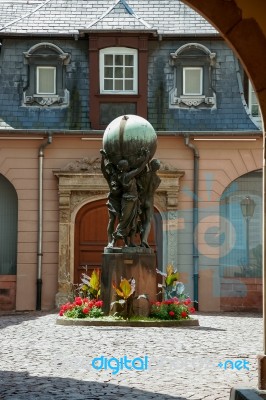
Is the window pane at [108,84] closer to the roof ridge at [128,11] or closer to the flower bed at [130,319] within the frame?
the roof ridge at [128,11]

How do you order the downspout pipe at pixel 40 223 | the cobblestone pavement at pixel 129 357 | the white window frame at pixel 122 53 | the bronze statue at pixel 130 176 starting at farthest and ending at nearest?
the white window frame at pixel 122 53 < the downspout pipe at pixel 40 223 < the bronze statue at pixel 130 176 < the cobblestone pavement at pixel 129 357

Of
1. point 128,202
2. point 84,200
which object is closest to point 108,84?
point 84,200

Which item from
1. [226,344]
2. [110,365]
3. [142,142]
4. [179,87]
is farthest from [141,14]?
[110,365]

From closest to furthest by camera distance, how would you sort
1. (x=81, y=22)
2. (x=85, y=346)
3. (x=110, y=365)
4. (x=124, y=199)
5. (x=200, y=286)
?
(x=110, y=365)
(x=85, y=346)
(x=124, y=199)
(x=200, y=286)
(x=81, y=22)

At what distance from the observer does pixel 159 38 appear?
23391 millimetres

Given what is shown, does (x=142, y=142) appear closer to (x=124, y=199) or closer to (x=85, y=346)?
(x=124, y=199)

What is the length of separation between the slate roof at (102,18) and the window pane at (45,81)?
972mm

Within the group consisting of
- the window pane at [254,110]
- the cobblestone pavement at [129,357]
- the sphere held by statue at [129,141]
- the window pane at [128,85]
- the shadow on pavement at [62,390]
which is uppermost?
the window pane at [128,85]

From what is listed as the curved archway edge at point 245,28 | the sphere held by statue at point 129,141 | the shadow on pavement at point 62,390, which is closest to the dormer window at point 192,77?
the sphere held by statue at point 129,141

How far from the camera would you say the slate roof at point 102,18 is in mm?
23375

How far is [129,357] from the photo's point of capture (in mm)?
10141

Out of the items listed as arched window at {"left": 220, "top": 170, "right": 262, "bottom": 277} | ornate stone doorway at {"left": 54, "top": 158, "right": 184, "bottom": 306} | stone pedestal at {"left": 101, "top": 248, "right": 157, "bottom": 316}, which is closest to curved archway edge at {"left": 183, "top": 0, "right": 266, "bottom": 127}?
stone pedestal at {"left": 101, "top": 248, "right": 157, "bottom": 316}

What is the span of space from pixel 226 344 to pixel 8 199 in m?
→ 11.9

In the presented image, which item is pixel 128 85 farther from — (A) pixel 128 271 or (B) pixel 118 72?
(A) pixel 128 271
